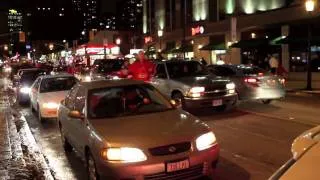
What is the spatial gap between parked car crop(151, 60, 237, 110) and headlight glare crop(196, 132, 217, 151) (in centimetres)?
710

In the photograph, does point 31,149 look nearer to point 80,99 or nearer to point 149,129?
point 80,99

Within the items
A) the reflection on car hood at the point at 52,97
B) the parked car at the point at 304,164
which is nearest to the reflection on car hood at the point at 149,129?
the parked car at the point at 304,164

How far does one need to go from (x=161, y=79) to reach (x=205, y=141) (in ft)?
28.8

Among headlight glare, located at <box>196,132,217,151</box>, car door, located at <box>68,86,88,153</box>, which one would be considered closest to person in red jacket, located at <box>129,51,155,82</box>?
car door, located at <box>68,86,88,153</box>

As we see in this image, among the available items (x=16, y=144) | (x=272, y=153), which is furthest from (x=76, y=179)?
(x=16, y=144)

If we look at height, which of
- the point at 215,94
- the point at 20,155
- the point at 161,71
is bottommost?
the point at 20,155

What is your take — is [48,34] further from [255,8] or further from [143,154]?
[143,154]

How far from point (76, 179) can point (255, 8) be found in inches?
1281

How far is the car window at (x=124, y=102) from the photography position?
8.21m

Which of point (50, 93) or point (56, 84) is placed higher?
point (56, 84)

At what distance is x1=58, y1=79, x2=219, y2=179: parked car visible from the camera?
6.75 meters

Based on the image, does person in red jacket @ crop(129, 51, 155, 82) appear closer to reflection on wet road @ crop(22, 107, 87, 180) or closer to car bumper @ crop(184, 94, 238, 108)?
car bumper @ crop(184, 94, 238, 108)

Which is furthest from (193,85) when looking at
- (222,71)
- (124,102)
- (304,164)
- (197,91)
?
(304,164)

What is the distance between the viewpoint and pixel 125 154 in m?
6.79
